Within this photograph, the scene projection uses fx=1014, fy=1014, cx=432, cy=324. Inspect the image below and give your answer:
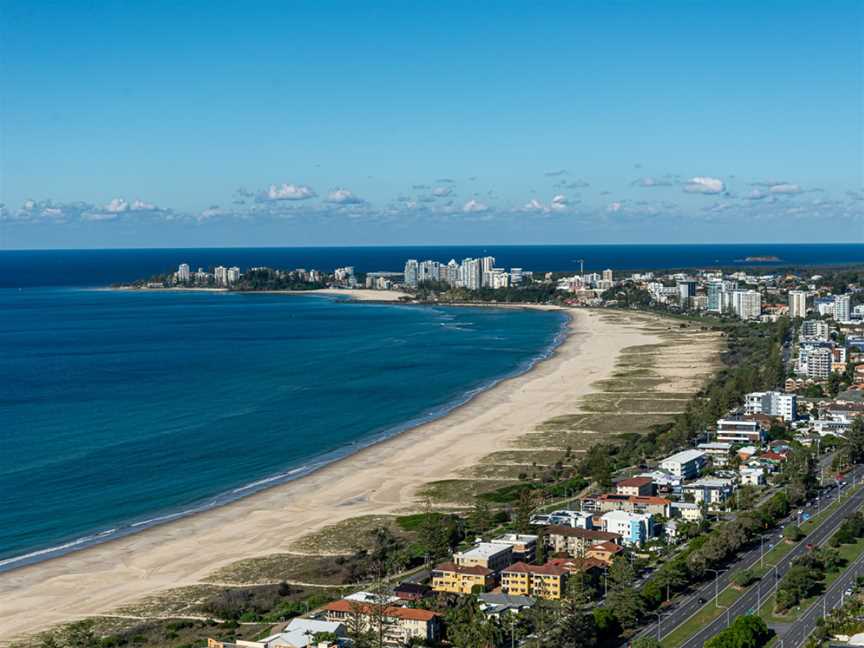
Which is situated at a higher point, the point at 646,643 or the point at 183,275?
the point at 183,275

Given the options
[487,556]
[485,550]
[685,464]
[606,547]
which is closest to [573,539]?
[606,547]

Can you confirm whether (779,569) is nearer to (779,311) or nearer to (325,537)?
(325,537)

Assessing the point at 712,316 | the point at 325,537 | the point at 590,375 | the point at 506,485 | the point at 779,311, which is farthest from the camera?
the point at 712,316

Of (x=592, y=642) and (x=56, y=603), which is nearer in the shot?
(x=592, y=642)

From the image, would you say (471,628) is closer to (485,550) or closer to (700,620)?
(485,550)

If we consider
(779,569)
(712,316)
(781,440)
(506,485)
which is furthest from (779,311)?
(779,569)

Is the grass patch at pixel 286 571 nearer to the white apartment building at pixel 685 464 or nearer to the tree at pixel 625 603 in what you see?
the tree at pixel 625 603
